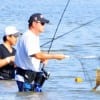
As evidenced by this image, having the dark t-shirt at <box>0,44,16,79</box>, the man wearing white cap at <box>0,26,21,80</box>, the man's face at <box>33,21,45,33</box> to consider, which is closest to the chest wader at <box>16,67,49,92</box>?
the man's face at <box>33,21,45,33</box>

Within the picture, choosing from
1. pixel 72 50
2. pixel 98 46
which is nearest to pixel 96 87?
pixel 72 50

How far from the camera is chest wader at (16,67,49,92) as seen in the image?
959 cm

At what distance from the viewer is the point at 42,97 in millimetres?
10000

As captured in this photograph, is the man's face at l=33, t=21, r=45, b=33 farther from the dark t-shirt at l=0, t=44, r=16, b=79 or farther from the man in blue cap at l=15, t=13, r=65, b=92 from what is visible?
the dark t-shirt at l=0, t=44, r=16, b=79

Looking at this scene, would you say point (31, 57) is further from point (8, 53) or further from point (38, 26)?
point (8, 53)

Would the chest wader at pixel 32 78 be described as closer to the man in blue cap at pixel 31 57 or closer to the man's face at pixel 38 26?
the man in blue cap at pixel 31 57

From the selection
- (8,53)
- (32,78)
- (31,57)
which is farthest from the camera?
(8,53)

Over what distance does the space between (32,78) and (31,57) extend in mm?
389

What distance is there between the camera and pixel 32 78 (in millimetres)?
9664

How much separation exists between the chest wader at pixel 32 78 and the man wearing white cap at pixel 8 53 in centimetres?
149

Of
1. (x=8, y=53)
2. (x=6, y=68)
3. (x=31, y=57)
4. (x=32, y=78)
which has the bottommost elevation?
(x=6, y=68)

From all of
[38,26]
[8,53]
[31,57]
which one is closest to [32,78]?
[31,57]

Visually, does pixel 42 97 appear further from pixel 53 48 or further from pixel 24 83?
pixel 53 48

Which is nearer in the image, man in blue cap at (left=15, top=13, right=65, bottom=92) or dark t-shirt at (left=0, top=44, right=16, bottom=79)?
man in blue cap at (left=15, top=13, right=65, bottom=92)
